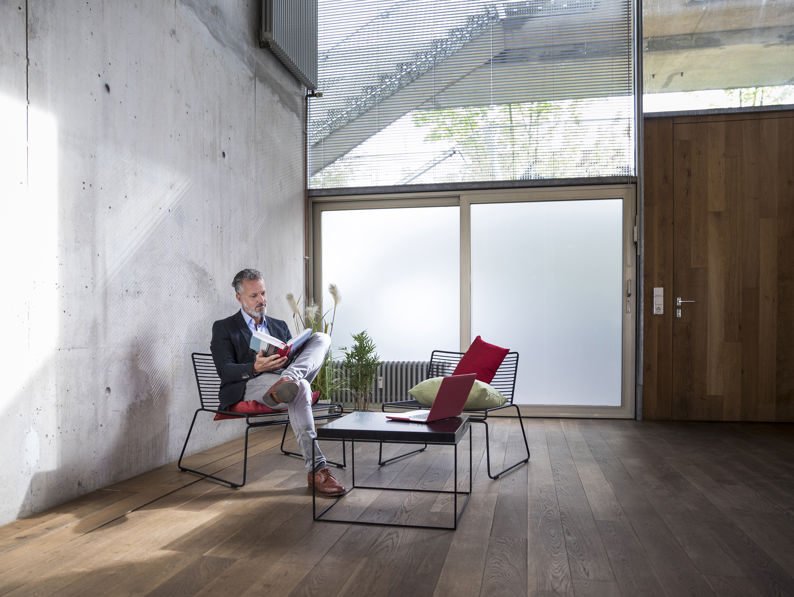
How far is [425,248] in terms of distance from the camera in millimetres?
6641

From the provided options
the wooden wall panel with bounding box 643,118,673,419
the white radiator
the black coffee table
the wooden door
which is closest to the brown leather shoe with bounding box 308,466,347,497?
the black coffee table

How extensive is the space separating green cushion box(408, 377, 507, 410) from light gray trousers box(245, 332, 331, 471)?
0.79 meters

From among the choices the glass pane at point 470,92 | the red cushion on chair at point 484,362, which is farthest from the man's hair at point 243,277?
the glass pane at point 470,92

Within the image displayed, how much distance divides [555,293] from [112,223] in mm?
4087

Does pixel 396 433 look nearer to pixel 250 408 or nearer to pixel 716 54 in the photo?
pixel 250 408

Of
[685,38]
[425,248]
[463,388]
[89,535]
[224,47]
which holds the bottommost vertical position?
[89,535]

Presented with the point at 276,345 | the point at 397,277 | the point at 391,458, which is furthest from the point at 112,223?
the point at 397,277

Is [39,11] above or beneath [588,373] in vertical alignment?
above

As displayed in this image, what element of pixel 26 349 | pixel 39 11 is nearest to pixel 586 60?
pixel 39 11

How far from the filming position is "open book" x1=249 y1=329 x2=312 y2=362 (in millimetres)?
3459

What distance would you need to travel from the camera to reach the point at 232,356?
383 centimetres

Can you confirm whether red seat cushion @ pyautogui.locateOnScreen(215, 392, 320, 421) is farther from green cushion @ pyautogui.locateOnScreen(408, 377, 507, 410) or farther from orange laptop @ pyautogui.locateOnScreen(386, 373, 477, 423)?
green cushion @ pyautogui.locateOnScreen(408, 377, 507, 410)

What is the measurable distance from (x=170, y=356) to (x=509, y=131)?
390cm

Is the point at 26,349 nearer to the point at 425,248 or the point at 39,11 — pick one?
the point at 39,11
